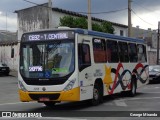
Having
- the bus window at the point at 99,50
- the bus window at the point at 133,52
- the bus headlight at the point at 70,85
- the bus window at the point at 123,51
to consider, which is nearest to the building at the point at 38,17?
the bus window at the point at 133,52

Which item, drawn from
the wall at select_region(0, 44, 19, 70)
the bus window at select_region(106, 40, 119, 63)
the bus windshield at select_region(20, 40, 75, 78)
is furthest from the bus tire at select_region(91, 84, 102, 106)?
the wall at select_region(0, 44, 19, 70)

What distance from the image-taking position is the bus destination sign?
14555mm

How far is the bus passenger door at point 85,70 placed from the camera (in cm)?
1446

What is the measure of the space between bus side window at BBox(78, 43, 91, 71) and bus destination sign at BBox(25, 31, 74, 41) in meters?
0.56

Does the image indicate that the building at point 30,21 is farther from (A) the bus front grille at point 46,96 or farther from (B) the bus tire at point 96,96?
(A) the bus front grille at point 46,96

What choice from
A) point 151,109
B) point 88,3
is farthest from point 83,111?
point 88,3

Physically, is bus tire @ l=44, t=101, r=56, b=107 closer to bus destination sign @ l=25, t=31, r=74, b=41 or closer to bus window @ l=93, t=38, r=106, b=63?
bus window @ l=93, t=38, r=106, b=63

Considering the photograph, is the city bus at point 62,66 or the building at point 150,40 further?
the building at point 150,40

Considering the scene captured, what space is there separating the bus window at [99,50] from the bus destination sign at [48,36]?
173 cm

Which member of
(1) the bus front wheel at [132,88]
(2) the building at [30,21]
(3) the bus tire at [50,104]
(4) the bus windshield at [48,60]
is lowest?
(3) the bus tire at [50,104]

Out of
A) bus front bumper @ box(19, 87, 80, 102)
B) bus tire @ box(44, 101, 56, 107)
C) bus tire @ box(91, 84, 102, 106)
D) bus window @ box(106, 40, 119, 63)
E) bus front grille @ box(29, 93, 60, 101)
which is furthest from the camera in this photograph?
bus window @ box(106, 40, 119, 63)

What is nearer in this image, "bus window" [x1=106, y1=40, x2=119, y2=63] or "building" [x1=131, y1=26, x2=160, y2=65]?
"bus window" [x1=106, y1=40, x2=119, y2=63]

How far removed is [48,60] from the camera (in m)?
14.5

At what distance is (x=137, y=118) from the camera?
1205 cm
